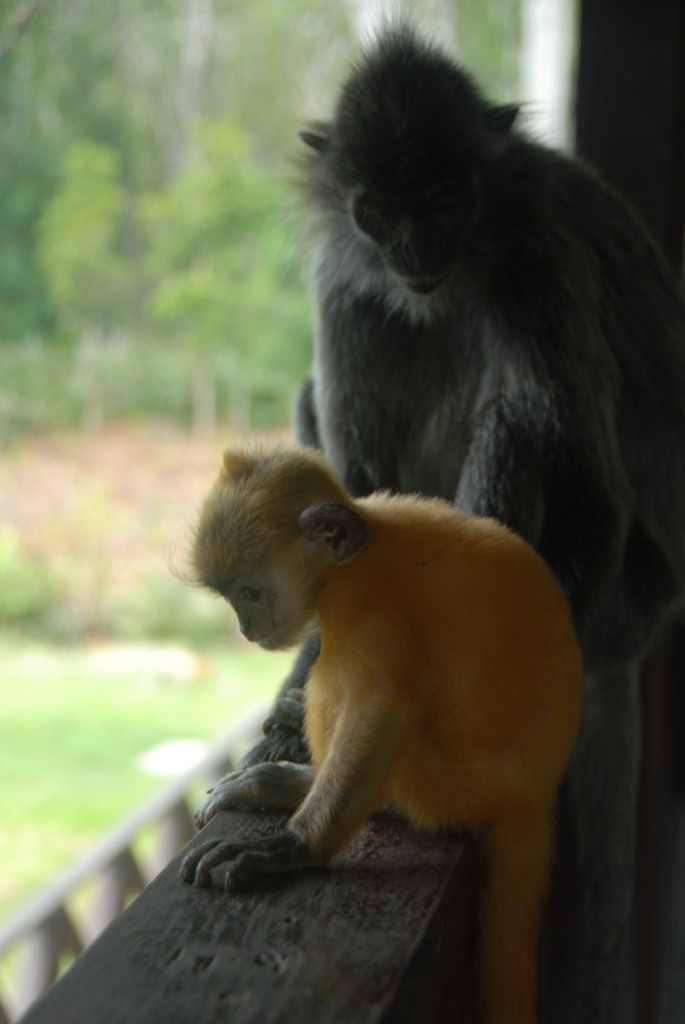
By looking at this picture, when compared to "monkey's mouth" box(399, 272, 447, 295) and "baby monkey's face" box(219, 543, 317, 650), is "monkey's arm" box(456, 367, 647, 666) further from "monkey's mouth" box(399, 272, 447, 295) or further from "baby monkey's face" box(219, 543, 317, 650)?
"baby monkey's face" box(219, 543, 317, 650)

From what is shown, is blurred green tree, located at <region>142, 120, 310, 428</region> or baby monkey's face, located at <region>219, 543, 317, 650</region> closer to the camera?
baby monkey's face, located at <region>219, 543, 317, 650</region>

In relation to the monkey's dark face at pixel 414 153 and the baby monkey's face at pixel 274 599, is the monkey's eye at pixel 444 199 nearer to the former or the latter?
the monkey's dark face at pixel 414 153

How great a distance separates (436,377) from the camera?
223cm

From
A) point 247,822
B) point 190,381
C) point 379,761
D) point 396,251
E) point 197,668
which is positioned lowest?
point 197,668

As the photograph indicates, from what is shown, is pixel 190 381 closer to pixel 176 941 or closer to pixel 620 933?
pixel 620 933

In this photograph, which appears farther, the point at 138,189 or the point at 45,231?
the point at 138,189

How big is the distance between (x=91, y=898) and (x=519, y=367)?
9.77ft

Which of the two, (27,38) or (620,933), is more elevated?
(27,38)

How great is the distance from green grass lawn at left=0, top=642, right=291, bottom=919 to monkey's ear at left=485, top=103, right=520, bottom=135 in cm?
497

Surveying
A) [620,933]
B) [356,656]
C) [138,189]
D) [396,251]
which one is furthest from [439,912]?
[138,189]

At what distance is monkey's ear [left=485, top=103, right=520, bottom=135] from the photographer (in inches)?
81.0

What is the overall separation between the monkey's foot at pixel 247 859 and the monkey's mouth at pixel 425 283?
3.57 feet

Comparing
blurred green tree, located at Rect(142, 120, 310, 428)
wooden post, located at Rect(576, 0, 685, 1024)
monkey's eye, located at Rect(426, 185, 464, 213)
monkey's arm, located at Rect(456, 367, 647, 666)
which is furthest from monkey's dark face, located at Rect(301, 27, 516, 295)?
blurred green tree, located at Rect(142, 120, 310, 428)

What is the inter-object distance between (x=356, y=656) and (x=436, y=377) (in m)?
1.12
